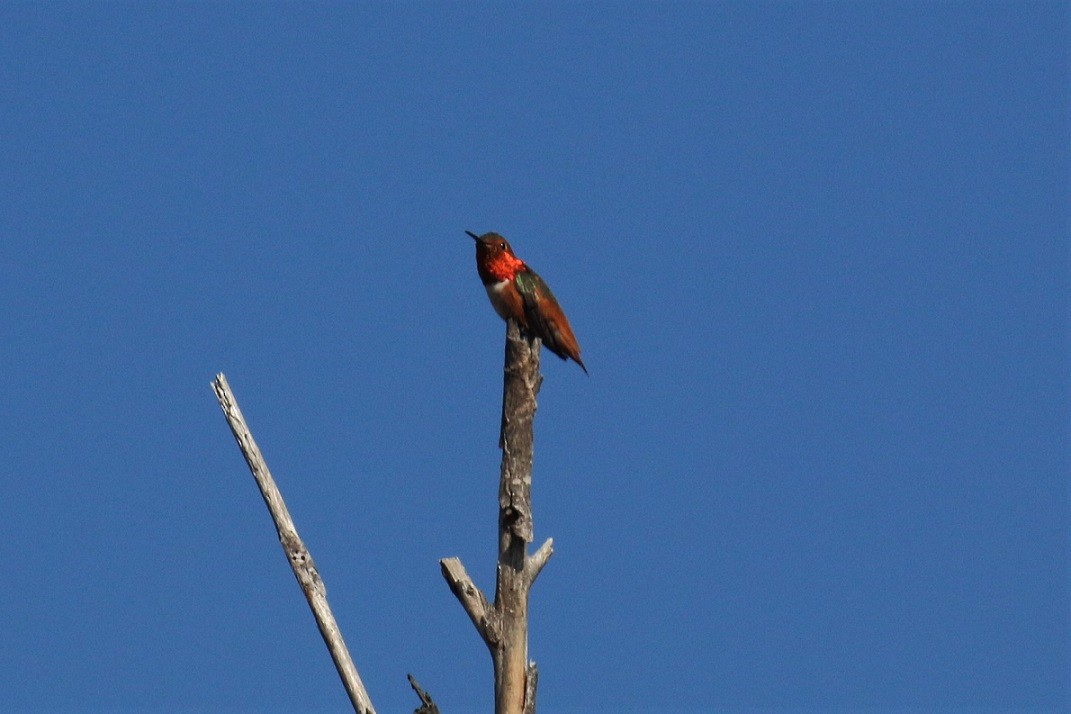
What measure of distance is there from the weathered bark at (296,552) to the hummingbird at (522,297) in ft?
10.4

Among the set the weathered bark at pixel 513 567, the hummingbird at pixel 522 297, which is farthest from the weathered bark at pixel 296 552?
the hummingbird at pixel 522 297

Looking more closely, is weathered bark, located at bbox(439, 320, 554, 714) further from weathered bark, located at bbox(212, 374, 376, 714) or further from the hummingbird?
the hummingbird

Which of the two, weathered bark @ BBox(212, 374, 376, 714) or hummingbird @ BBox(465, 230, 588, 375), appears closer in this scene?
weathered bark @ BBox(212, 374, 376, 714)

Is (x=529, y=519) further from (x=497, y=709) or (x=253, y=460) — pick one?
(x=253, y=460)

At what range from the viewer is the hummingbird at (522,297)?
12.2 m

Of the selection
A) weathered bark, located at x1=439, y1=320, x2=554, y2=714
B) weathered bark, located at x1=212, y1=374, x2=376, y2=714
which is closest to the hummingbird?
weathered bark, located at x1=439, y1=320, x2=554, y2=714

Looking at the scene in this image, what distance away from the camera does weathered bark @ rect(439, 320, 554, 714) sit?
379 inches

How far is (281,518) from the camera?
9.57m

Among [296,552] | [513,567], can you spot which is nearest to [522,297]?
[513,567]

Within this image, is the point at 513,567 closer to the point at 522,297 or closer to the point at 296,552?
the point at 296,552

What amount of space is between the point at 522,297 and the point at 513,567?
3.19 metres

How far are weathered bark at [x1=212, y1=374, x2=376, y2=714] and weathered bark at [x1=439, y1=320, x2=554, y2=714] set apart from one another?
90cm

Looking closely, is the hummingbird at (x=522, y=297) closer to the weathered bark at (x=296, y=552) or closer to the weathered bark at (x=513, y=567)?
the weathered bark at (x=513, y=567)

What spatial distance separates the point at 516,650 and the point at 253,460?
232cm
